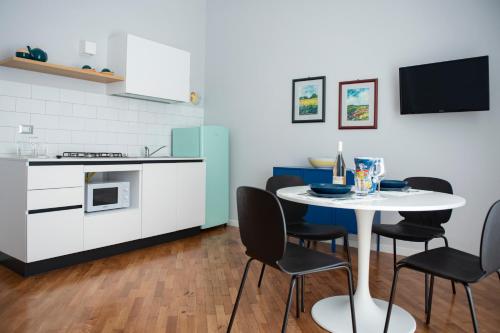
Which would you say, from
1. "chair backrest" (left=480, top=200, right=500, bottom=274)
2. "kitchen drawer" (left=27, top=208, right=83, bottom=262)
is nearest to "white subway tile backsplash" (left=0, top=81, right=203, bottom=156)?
"kitchen drawer" (left=27, top=208, right=83, bottom=262)

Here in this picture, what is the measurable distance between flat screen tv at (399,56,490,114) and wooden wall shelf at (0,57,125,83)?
287 cm

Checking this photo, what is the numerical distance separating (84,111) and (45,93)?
1.33ft

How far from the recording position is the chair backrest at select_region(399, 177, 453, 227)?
2.65 metres

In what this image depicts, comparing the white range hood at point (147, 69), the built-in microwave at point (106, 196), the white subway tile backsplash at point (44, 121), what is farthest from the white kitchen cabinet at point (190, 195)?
the white subway tile backsplash at point (44, 121)

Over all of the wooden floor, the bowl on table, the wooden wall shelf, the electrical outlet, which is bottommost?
the wooden floor

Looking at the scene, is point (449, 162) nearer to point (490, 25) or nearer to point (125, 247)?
point (490, 25)

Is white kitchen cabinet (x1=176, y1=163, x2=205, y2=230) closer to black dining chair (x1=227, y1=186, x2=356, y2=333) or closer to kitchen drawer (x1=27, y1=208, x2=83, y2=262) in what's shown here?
kitchen drawer (x1=27, y1=208, x2=83, y2=262)

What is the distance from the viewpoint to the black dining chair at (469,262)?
4.98ft

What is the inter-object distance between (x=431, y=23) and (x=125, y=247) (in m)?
3.62

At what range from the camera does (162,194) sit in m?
3.81

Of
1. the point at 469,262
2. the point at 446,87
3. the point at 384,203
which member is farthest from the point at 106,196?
the point at 446,87

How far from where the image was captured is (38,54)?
3.16 m

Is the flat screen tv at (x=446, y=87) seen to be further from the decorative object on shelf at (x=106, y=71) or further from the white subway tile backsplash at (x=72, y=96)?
the white subway tile backsplash at (x=72, y=96)

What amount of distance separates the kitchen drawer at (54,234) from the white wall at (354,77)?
2.24m
